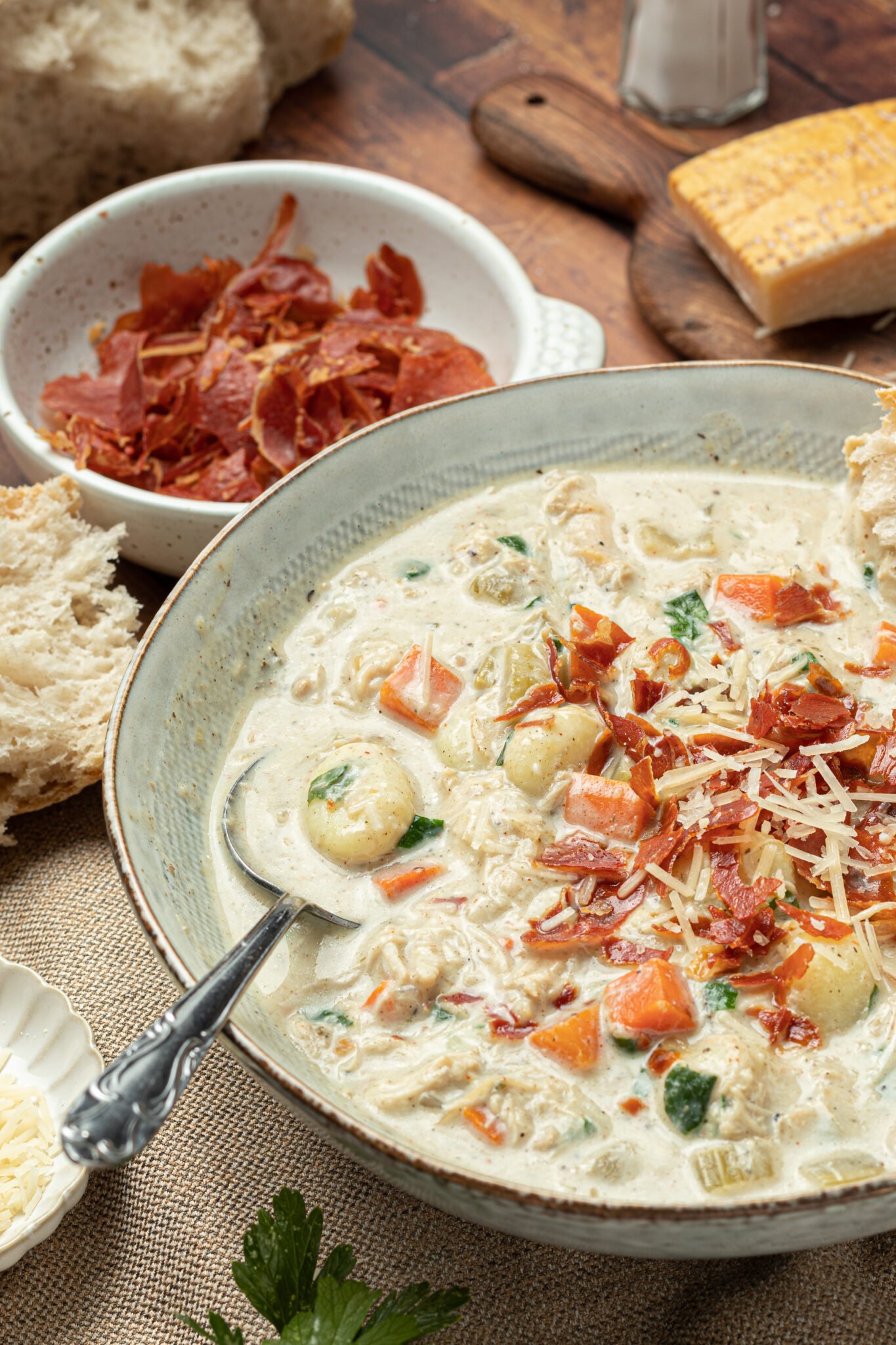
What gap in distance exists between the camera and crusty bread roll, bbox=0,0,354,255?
367cm

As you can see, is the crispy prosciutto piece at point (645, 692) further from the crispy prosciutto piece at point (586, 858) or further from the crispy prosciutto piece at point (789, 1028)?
the crispy prosciutto piece at point (789, 1028)

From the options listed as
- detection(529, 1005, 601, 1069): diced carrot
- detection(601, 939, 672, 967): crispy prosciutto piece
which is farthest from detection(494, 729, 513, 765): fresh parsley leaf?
detection(529, 1005, 601, 1069): diced carrot

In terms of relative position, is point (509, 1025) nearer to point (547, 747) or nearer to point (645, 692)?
point (547, 747)

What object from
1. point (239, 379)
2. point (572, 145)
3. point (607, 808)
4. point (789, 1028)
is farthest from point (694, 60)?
point (789, 1028)

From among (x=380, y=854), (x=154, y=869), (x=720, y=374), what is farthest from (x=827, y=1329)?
(x=720, y=374)

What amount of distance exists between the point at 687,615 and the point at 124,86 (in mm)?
2392

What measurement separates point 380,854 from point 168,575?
52.2 inches

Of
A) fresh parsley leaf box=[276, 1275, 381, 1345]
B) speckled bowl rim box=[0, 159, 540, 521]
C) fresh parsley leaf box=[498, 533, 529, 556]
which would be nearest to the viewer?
fresh parsley leaf box=[276, 1275, 381, 1345]

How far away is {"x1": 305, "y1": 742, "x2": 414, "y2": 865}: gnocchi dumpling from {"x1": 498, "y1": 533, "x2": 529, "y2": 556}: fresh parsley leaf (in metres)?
0.61

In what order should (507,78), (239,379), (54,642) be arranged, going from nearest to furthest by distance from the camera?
(54,642) < (239,379) < (507,78)

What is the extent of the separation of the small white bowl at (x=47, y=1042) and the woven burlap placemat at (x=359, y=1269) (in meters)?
0.12

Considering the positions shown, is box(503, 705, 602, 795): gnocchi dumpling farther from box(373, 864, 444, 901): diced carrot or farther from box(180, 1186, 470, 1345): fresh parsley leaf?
box(180, 1186, 470, 1345): fresh parsley leaf

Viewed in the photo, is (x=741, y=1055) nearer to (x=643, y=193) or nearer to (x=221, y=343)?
(x=221, y=343)

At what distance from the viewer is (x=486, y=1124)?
6.20ft
